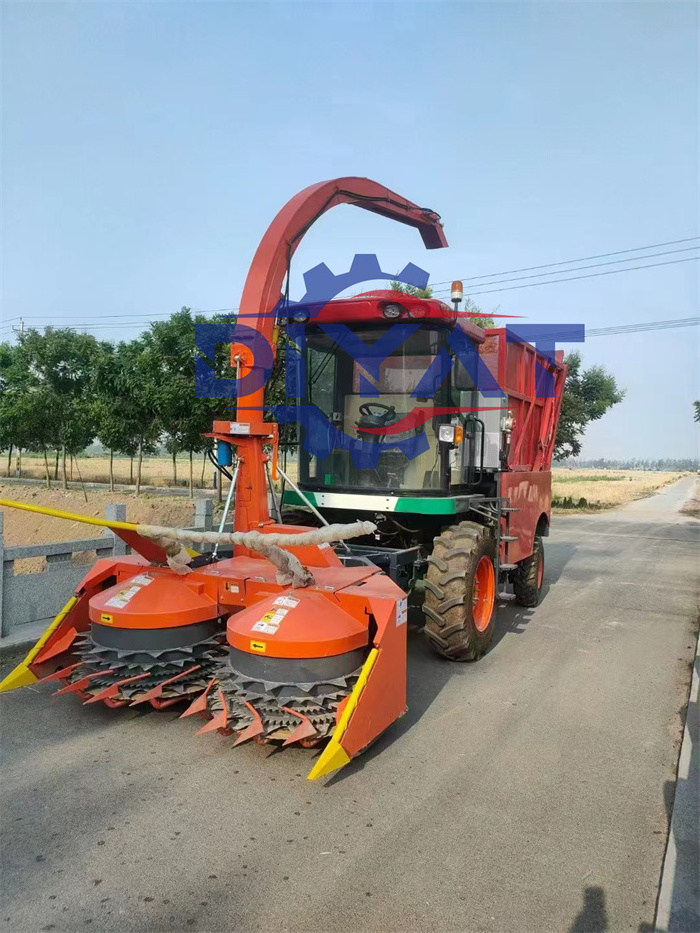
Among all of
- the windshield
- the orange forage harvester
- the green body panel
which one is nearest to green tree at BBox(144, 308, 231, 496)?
the windshield

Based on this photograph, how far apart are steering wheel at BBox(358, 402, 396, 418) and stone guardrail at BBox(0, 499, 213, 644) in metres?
2.63

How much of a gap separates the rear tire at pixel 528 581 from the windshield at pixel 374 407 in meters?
2.96

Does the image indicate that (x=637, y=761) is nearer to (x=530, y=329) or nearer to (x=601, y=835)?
(x=601, y=835)

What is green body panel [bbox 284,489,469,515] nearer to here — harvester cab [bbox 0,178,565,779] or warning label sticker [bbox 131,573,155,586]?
harvester cab [bbox 0,178,565,779]

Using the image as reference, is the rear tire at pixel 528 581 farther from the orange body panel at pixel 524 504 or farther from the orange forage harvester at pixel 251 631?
the orange forage harvester at pixel 251 631

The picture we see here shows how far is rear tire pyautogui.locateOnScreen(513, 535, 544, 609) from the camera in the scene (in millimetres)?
8203

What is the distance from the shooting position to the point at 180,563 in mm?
4613

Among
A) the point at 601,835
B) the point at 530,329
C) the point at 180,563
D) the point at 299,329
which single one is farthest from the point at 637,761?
the point at 530,329

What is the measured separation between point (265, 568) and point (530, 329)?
16.3 ft

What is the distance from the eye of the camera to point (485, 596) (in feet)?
20.5

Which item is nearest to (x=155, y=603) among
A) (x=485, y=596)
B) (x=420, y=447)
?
(x=420, y=447)

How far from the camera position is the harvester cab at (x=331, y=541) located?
12.5 feet

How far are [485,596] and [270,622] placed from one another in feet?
9.89

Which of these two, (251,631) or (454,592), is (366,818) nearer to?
(251,631)
